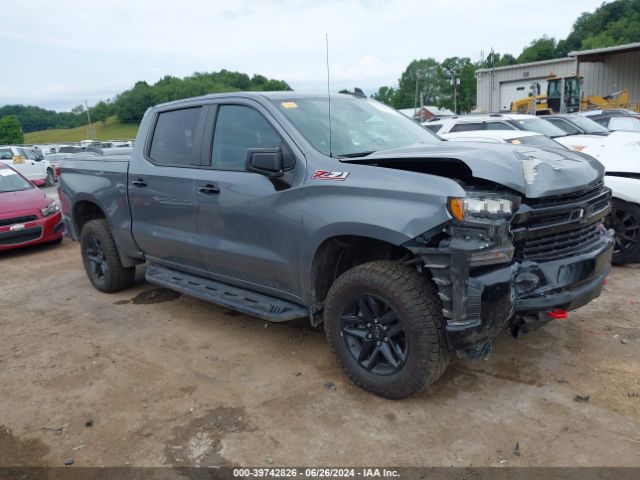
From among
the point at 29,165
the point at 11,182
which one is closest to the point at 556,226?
the point at 11,182

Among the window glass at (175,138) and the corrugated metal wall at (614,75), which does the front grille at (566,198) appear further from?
the corrugated metal wall at (614,75)

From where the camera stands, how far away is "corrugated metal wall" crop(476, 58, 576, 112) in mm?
40188

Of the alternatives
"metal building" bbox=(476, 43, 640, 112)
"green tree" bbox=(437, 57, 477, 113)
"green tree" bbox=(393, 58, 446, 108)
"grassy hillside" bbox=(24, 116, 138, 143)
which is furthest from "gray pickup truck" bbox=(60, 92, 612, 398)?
"green tree" bbox=(393, 58, 446, 108)

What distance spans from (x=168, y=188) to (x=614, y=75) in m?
41.4

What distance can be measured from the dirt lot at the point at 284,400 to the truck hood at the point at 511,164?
1.28m

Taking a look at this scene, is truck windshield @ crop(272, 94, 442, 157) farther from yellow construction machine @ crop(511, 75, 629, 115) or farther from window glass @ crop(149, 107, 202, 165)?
yellow construction machine @ crop(511, 75, 629, 115)

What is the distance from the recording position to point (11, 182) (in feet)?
29.0

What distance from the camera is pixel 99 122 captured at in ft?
272

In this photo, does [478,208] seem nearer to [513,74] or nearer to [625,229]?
[625,229]

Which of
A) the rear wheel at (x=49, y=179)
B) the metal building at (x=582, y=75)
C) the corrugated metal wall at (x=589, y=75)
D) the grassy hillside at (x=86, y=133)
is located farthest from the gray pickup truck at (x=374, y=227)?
the grassy hillside at (x=86, y=133)

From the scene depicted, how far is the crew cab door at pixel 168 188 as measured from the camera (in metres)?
4.40

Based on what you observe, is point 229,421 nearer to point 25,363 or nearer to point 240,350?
point 240,350

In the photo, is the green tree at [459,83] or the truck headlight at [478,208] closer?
the truck headlight at [478,208]

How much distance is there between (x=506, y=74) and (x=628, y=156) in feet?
128
